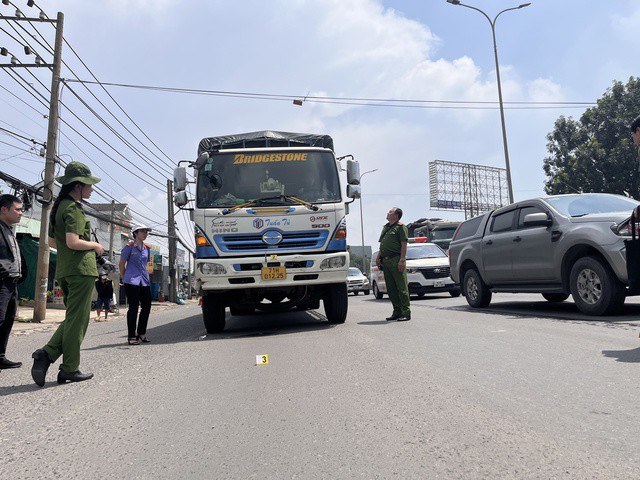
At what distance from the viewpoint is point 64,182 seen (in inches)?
183

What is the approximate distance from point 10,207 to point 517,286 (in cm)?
760

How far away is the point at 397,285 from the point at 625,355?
4405 mm

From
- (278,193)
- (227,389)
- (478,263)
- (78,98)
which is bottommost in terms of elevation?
(227,389)

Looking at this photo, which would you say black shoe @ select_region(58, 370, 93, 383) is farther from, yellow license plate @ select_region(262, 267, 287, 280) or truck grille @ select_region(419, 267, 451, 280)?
truck grille @ select_region(419, 267, 451, 280)

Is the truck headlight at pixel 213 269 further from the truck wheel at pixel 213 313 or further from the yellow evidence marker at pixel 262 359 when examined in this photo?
the yellow evidence marker at pixel 262 359

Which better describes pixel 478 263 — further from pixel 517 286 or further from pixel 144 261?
pixel 144 261

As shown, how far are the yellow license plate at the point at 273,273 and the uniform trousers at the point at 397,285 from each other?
80.5 inches

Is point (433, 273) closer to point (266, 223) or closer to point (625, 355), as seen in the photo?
point (266, 223)

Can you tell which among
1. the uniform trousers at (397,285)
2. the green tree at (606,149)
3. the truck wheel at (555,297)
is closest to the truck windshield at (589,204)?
the uniform trousers at (397,285)

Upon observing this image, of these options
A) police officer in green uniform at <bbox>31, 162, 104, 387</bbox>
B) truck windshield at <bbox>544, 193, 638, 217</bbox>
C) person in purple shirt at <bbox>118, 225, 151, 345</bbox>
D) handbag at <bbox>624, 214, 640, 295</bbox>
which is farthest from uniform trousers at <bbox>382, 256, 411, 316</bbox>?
police officer in green uniform at <bbox>31, 162, 104, 387</bbox>

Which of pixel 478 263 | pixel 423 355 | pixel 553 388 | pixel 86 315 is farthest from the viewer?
pixel 478 263

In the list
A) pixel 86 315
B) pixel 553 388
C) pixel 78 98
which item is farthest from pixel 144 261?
pixel 78 98

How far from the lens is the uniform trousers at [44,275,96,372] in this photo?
4.53 m

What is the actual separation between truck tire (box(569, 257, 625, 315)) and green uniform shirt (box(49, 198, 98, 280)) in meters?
6.23
